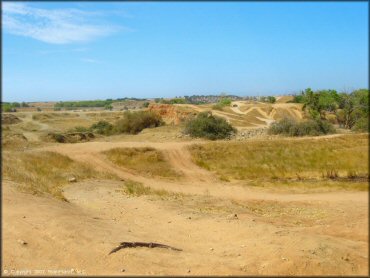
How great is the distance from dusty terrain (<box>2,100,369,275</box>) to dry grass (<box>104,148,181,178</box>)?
11.6 ft

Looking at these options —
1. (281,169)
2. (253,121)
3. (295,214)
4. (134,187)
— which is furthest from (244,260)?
(253,121)

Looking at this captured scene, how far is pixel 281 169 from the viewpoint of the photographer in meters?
4.63

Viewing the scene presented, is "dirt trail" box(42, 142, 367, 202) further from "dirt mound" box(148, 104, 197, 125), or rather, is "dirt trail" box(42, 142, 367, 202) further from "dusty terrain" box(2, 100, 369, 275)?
"dirt mound" box(148, 104, 197, 125)

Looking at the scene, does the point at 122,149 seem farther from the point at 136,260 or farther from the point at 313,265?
the point at 313,265

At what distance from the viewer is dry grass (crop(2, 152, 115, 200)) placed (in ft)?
53.2

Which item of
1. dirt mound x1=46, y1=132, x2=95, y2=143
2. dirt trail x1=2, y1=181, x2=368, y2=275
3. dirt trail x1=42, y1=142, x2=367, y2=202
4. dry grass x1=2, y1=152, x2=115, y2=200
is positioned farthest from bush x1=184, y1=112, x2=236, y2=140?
dirt trail x1=2, y1=181, x2=368, y2=275

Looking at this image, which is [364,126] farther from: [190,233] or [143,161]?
[143,161]

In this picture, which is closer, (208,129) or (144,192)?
(144,192)

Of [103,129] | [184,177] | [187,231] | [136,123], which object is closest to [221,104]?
[103,129]

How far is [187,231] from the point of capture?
10391 millimetres

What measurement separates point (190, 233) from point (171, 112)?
41.9 meters

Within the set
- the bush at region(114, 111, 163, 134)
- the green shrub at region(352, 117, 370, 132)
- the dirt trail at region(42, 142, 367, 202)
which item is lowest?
the dirt trail at region(42, 142, 367, 202)

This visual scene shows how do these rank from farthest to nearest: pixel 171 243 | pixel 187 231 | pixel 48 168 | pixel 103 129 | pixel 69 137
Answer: pixel 103 129 → pixel 69 137 → pixel 48 168 → pixel 187 231 → pixel 171 243

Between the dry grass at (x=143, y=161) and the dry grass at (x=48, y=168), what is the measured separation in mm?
2043
